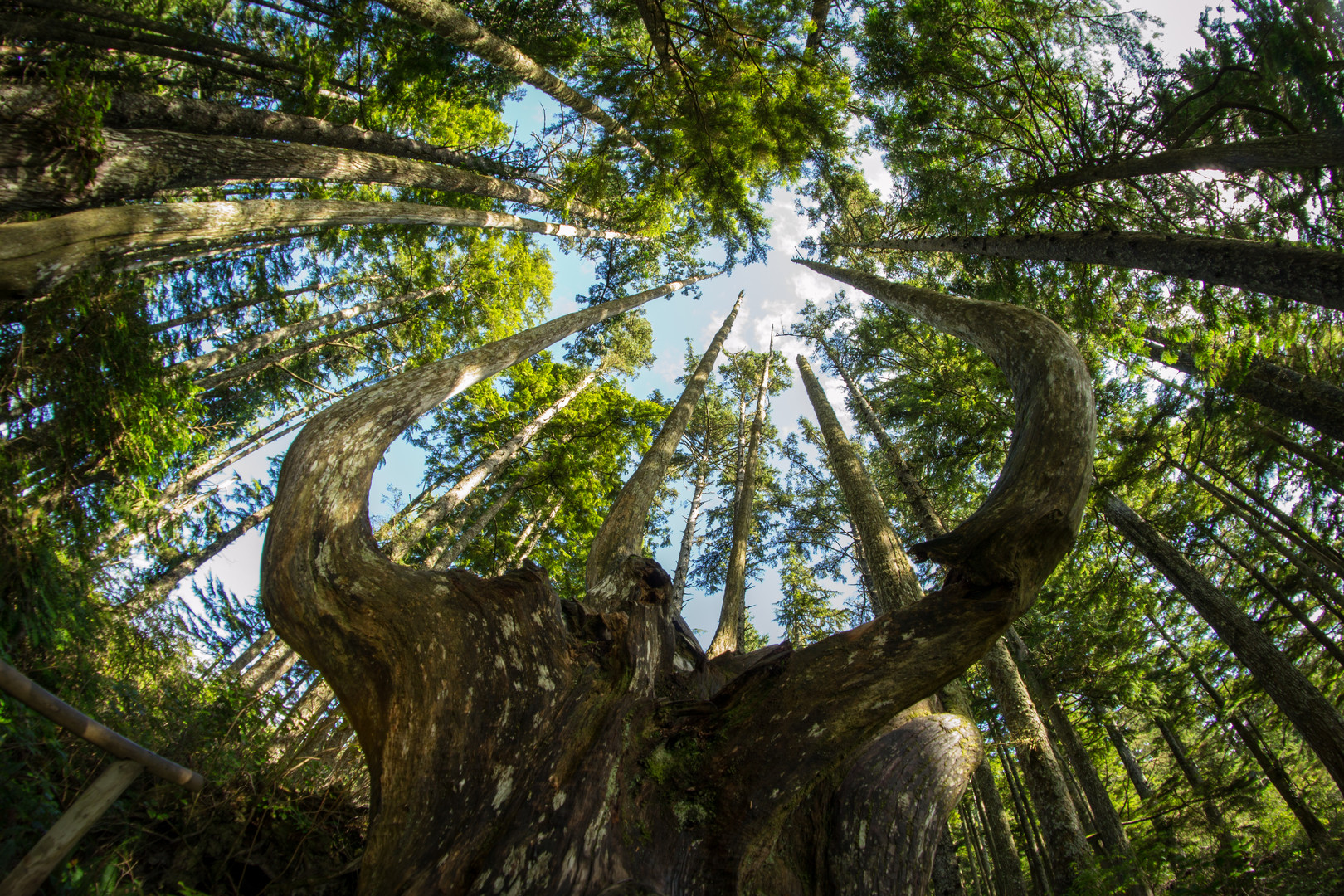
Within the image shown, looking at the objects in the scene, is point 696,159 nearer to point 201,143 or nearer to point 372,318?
point 201,143

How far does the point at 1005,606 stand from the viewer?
83.2 inches

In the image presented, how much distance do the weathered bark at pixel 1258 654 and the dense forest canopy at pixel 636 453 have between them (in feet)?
0.20

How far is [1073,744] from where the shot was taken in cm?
1076

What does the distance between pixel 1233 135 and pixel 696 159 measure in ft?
25.0

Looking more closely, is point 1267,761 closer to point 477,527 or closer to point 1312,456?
point 1312,456

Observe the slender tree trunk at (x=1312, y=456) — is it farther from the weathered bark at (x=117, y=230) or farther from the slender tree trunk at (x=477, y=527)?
the slender tree trunk at (x=477, y=527)

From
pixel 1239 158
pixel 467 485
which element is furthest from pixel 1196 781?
pixel 467 485

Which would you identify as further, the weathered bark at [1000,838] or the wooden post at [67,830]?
the weathered bark at [1000,838]

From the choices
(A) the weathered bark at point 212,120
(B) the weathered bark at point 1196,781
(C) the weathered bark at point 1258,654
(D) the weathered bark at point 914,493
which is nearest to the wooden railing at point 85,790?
(A) the weathered bark at point 212,120

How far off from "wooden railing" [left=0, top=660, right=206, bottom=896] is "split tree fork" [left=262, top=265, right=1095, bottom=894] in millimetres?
675

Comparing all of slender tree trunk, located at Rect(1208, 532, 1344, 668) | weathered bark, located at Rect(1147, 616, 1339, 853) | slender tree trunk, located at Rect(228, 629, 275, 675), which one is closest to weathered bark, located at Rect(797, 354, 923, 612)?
slender tree trunk, located at Rect(1208, 532, 1344, 668)

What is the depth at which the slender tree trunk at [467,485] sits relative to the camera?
941 centimetres

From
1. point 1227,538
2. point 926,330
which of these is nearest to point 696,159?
point 926,330

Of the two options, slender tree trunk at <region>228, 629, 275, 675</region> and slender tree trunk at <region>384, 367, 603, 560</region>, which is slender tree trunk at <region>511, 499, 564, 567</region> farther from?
slender tree trunk at <region>228, 629, 275, 675</region>
